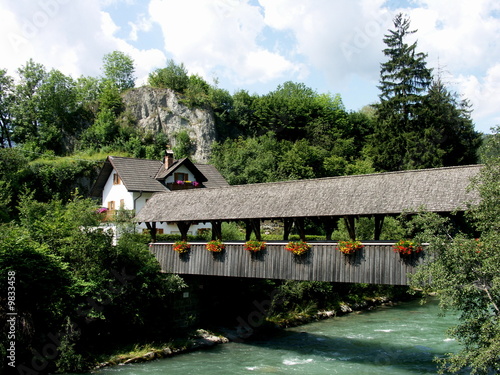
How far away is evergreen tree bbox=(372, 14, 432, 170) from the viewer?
106 ft

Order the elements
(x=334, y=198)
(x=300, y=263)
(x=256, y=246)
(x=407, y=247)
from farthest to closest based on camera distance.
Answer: (x=256, y=246) < (x=300, y=263) < (x=334, y=198) < (x=407, y=247)

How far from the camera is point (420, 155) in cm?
3086

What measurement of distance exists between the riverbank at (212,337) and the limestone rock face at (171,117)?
796 inches

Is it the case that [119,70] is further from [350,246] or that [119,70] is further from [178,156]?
[350,246]

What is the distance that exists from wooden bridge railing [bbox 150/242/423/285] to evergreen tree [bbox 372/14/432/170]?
17839 mm

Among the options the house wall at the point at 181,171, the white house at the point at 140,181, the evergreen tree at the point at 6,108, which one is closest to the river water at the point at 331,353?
the white house at the point at 140,181

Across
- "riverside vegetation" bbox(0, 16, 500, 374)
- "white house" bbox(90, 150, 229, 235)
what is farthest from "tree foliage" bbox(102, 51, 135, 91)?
"white house" bbox(90, 150, 229, 235)

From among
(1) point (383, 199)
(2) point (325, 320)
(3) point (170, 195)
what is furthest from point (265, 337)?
(1) point (383, 199)

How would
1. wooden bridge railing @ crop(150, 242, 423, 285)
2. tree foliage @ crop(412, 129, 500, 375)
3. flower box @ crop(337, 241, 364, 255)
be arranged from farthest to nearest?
flower box @ crop(337, 241, 364, 255), wooden bridge railing @ crop(150, 242, 423, 285), tree foliage @ crop(412, 129, 500, 375)

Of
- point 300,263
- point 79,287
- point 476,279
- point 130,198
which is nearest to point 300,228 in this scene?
point 300,263

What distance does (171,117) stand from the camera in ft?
137

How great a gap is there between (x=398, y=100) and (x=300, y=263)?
2019 cm

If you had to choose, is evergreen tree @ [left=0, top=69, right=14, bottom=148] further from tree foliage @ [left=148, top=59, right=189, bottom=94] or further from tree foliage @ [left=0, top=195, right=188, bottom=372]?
tree foliage @ [left=0, top=195, right=188, bottom=372]

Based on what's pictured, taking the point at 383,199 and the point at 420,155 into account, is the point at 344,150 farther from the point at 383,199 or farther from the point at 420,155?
the point at 383,199
